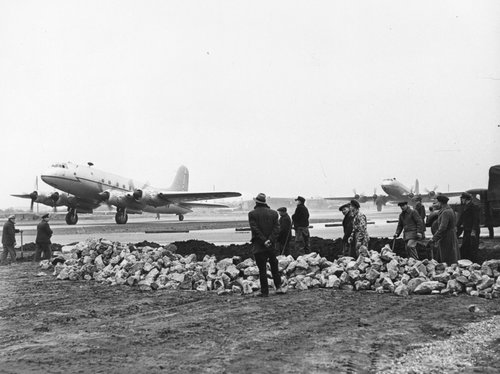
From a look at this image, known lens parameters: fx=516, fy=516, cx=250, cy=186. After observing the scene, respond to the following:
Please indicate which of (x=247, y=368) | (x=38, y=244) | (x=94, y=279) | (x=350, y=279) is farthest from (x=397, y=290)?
(x=38, y=244)

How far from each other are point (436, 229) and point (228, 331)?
637 centimetres

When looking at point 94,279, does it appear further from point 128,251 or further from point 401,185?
point 401,185

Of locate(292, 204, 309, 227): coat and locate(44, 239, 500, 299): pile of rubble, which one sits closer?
locate(44, 239, 500, 299): pile of rubble

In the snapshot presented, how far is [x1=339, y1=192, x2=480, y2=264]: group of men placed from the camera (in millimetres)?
10039

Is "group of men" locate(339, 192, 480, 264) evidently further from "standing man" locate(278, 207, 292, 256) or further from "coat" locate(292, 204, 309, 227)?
"coat" locate(292, 204, 309, 227)

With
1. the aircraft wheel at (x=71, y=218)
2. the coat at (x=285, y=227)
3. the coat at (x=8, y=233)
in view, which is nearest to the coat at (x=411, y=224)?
the coat at (x=285, y=227)

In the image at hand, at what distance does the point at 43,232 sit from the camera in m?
14.7

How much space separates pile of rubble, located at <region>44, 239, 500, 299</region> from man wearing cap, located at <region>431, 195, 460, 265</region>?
0.53 meters

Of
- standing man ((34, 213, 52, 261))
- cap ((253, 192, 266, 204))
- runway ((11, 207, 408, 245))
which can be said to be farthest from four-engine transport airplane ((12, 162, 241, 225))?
cap ((253, 192, 266, 204))

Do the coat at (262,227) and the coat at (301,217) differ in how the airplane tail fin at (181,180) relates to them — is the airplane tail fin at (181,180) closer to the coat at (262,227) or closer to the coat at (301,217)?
the coat at (301,217)

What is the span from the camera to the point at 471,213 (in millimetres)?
11930

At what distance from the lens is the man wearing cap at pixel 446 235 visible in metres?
9.82

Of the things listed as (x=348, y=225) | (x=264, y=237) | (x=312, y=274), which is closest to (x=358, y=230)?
(x=348, y=225)

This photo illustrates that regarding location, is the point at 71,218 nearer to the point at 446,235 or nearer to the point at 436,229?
the point at 436,229
